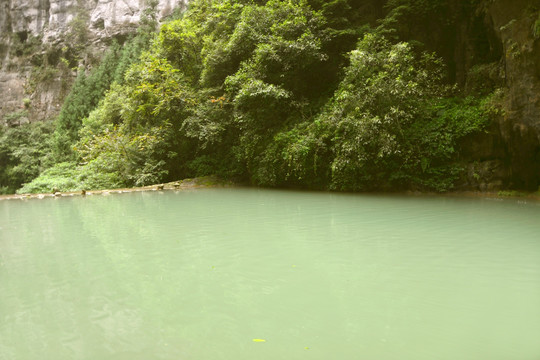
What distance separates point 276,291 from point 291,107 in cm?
1154

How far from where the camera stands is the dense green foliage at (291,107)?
35.1 feet

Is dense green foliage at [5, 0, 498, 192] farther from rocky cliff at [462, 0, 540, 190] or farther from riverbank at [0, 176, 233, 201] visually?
riverbank at [0, 176, 233, 201]

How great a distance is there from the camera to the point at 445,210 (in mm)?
7438

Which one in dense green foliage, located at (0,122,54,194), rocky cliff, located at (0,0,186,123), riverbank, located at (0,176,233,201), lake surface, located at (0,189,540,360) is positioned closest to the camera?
lake surface, located at (0,189,540,360)

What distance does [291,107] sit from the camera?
14.0 metres

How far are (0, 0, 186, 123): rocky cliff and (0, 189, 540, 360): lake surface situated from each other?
35.4 metres

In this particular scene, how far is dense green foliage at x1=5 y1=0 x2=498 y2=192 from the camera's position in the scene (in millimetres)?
10703

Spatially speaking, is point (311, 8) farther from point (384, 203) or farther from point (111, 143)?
point (111, 143)

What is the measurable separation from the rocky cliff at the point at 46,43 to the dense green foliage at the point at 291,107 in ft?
58.3

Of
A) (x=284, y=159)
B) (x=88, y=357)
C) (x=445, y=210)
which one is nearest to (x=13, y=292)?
(x=88, y=357)

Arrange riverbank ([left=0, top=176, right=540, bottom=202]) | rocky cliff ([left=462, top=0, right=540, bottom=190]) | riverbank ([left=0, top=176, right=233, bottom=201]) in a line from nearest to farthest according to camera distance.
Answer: rocky cliff ([left=462, top=0, right=540, bottom=190]), riverbank ([left=0, top=176, right=540, bottom=202]), riverbank ([left=0, top=176, right=233, bottom=201])

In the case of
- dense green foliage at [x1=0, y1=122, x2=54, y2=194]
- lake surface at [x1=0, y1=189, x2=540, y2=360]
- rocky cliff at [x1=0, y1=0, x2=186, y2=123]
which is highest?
rocky cliff at [x1=0, y1=0, x2=186, y2=123]

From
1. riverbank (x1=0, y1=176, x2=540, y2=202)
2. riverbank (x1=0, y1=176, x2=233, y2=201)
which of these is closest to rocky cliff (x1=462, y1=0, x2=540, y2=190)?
riverbank (x1=0, y1=176, x2=540, y2=202)

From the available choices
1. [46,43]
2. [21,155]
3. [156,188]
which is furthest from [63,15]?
[156,188]
